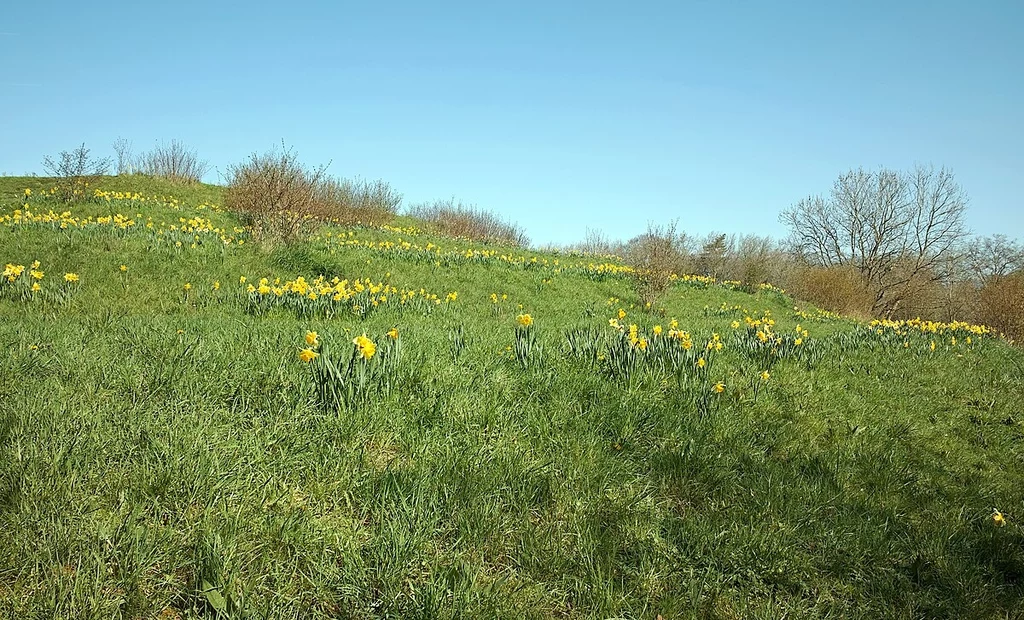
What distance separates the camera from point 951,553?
2746 millimetres

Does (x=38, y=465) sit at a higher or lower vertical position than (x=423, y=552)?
higher

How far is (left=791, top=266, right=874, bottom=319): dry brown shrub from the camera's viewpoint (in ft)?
68.4

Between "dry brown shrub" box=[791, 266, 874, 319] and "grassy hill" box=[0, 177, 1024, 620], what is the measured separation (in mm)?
17184

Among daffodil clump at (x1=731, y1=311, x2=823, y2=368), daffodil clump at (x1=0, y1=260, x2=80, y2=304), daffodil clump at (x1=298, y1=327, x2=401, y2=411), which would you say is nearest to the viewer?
daffodil clump at (x1=298, y1=327, x2=401, y2=411)

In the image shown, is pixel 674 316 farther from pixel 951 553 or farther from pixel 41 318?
pixel 41 318

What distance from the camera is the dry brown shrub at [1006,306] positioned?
1550cm

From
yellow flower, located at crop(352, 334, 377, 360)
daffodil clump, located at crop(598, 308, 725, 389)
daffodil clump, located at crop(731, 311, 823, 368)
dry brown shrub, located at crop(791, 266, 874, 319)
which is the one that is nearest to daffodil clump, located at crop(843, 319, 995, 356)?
daffodil clump, located at crop(731, 311, 823, 368)

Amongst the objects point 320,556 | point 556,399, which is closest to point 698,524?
point 556,399

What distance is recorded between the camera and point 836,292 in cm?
2092

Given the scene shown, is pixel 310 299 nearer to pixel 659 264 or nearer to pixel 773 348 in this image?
pixel 773 348

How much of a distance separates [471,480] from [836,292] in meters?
23.2

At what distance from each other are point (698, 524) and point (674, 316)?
33.5 ft

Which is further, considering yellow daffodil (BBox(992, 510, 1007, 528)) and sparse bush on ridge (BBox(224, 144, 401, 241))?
sparse bush on ridge (BBox(224, 144, 401, 241))

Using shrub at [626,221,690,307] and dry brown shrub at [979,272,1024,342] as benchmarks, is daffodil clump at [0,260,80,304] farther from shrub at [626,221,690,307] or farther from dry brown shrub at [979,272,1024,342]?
dry brown shrub at [979,272,1024,342]
